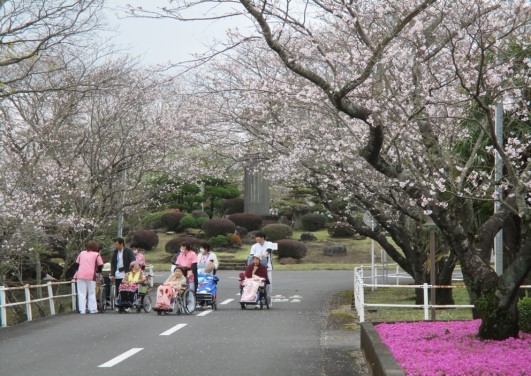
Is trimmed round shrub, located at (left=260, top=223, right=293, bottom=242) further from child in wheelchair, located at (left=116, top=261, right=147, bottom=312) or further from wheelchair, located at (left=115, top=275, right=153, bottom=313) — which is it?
child in wheelchair, located at (left=116, top=261, right=147, bottom=312)

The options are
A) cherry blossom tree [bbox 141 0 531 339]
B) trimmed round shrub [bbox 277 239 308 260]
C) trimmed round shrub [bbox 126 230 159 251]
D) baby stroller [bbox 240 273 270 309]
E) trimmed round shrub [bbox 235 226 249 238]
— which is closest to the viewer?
cherry blossom tree [bbox 141 0 531 339]

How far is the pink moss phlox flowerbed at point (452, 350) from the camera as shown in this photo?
789cm

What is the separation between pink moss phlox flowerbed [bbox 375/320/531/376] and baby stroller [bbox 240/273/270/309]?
25.7 ft

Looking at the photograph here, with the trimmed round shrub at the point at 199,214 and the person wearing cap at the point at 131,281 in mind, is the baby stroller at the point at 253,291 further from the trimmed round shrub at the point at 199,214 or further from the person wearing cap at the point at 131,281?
the trimmed round shrub at the point at 199,214

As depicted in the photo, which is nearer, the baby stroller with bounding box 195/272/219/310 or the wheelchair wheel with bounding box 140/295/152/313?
the wheelchair wheel with bounding box 140/295/152/313

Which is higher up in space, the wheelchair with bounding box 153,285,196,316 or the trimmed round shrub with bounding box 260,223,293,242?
the trimmed round shrub with bounding box 260,223,293,242

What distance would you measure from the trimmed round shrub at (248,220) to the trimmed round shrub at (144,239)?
5516 millimetres

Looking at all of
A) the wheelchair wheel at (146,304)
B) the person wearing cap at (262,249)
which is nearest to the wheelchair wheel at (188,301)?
the wheelchair wheel at (146,304)

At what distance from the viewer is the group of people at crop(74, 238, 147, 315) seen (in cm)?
1848

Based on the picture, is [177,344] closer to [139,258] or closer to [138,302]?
[138,302]

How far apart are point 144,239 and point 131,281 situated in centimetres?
3026

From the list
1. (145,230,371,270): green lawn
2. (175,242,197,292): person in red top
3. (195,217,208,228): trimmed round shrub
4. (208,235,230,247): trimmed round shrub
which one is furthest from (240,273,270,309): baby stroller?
(195,217,208,228): trimmed round shrub

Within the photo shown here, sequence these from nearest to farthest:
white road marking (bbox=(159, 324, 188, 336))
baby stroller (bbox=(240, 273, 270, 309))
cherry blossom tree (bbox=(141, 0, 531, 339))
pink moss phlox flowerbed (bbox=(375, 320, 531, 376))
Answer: pink moss phlox flowerbed (bbox=(375, 320, 531, 376)) → cherry blossom tree (bbox=(141, 0, 531, 339)) → white road marking (bbox=(159, 324, 188, 336)) → baby stroller (bbox=(240, 273, 270, 309))

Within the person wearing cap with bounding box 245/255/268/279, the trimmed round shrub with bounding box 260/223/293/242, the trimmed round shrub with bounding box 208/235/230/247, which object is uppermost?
the trimmed round shrub with bounding box 260/223/293/242
